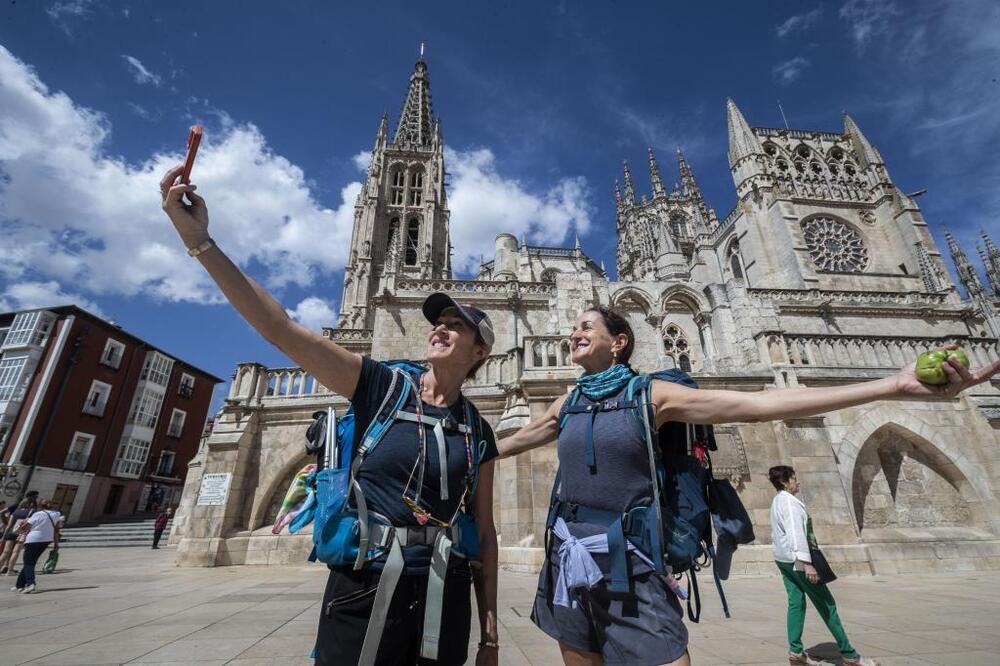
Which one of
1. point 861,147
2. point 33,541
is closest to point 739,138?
point 861,147

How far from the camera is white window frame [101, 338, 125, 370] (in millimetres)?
24734

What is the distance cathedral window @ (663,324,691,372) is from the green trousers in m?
13.5

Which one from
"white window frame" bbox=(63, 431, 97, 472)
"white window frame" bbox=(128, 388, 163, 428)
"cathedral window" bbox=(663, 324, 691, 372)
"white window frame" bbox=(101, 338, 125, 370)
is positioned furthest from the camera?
"white window frame" bbox=(128, 388, 163, 428)

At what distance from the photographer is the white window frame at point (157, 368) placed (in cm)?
2703

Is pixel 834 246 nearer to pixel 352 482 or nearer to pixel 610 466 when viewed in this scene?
pixel 610 466

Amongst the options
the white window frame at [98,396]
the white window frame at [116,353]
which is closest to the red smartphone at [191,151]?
the white window frame at [98,396]

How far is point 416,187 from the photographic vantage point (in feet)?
133

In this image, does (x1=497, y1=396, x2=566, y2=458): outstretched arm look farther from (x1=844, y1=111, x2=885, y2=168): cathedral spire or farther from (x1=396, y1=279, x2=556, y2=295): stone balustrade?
(x1=844, y1=111, x2=885, y2=168): cathedral spire

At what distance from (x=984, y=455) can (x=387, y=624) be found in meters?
13.4

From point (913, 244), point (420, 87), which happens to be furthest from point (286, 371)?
point (420, 87)

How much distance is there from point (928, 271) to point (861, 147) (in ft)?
47.6

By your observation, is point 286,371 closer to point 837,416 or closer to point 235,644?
point 235,644

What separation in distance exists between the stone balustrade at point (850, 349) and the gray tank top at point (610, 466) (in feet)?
31.1

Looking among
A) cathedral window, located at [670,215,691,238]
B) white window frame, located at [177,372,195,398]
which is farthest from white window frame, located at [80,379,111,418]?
cathedral window, located at [670,215,691,238]
